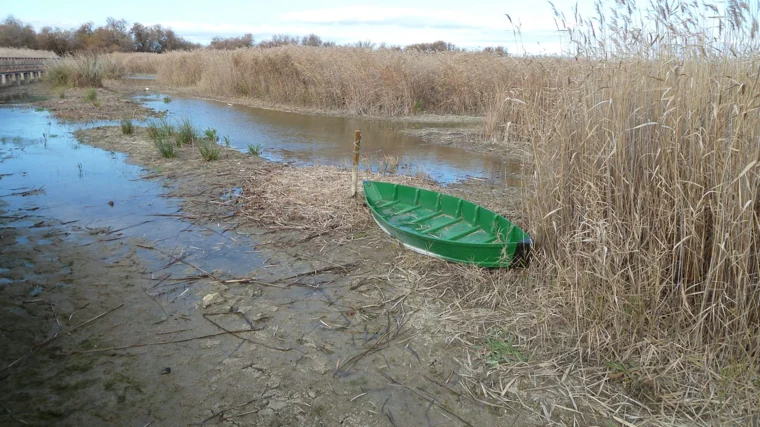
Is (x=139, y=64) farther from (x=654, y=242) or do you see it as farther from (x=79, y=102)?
(x=654, y=242)

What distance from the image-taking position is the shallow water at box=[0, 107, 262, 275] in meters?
5.59

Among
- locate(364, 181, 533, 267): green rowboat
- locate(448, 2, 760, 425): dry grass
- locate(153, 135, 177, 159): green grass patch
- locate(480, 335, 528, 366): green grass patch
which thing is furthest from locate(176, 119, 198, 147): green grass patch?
locate(480, 335, 528, 366): green grass patch

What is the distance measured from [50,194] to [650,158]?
7552 millimetres

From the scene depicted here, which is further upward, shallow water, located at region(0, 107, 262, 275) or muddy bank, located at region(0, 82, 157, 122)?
muddy bank, located at region(0, 82, 157, 122)

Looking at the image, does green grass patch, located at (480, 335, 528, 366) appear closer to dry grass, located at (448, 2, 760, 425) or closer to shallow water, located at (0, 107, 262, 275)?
dry grass, located at (448, 2, 760, 425)

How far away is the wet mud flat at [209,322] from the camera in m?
3.11

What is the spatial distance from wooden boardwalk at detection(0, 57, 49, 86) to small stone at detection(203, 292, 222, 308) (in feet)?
85.5

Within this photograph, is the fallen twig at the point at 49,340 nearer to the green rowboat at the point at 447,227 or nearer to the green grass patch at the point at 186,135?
the green rowboat at the point at 447,227

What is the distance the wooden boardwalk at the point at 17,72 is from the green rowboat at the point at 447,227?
83.5 ft

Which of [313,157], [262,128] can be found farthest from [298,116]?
[313,157]

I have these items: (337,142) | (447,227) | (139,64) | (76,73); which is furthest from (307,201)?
(139,64)

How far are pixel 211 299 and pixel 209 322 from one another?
0.36 metres

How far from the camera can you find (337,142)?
41.9 ft

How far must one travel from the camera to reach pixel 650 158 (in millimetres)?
3748
